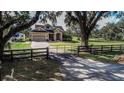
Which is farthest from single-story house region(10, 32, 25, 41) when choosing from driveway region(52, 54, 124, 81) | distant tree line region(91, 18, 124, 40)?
distant tree line region(91, 18, 124, 40)

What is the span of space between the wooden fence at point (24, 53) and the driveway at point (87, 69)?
361mm

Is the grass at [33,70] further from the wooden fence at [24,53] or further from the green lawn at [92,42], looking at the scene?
the green lawn at [92,42]

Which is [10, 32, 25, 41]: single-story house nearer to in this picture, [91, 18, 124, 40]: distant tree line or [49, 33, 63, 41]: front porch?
[49, 33, 63, 41]: front porch

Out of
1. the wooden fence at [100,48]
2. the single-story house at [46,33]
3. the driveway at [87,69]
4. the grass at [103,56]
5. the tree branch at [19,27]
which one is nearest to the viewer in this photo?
the driveway at [87,69]

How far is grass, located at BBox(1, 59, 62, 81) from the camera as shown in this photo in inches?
266

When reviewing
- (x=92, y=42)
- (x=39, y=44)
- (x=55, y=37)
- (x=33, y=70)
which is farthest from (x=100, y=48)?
(x=33, y=70)

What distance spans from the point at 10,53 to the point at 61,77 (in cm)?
121

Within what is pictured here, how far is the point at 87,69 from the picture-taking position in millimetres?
7047

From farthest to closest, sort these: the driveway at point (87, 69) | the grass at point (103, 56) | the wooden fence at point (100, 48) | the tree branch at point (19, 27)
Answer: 1. the grass at point (103, 56)
2. the tree branch at point (19, 27)
3. the wooden fence at point (100, 48)
4. the driveway at point (87, 69)

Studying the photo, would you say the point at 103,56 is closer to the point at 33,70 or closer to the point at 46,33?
the point at 46,33

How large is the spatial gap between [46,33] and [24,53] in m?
0.78

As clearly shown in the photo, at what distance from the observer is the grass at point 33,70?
676 centimetres

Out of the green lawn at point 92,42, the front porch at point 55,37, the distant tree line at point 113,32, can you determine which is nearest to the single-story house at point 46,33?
the front porch at point 55,37
